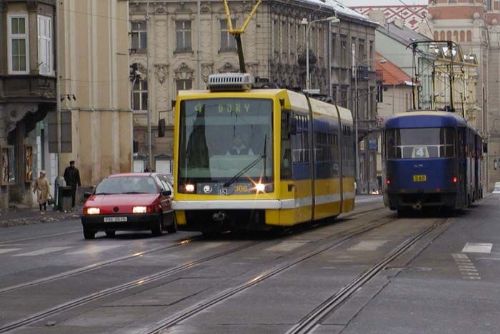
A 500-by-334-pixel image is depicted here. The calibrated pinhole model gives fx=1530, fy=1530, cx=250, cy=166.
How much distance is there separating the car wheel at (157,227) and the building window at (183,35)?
176 feet

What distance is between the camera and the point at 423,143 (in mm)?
41000

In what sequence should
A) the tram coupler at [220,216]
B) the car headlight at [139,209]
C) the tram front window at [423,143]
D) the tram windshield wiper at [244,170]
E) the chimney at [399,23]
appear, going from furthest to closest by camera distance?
the chimney at [399,23], the tram front window at [423,143], the car headlight at [139,209], the tram coupler at [220,216], the tram windshield wiper at [244,170]

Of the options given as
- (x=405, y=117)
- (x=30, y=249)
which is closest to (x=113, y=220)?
(x=30, y=249)

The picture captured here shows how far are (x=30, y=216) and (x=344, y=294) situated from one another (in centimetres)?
3235

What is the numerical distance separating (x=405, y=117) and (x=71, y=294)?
Result: 23937mm

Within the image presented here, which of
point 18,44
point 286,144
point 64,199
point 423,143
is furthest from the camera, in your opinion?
point 18,44

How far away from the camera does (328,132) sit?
117 feet

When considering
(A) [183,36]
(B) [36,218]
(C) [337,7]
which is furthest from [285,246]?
(C) [337,7]

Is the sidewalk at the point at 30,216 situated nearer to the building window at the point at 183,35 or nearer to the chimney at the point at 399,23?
the building window at the point at 183,35

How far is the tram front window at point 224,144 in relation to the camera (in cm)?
2852

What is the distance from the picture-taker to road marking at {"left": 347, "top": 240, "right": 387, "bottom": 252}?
84.0ft

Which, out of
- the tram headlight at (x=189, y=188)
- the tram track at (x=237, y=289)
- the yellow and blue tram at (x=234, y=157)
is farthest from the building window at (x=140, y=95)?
the tram headlight at (x=189, y=188)

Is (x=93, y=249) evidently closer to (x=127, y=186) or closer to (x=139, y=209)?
(x=139, y=209)

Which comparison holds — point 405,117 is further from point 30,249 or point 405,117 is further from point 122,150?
point 122,150
